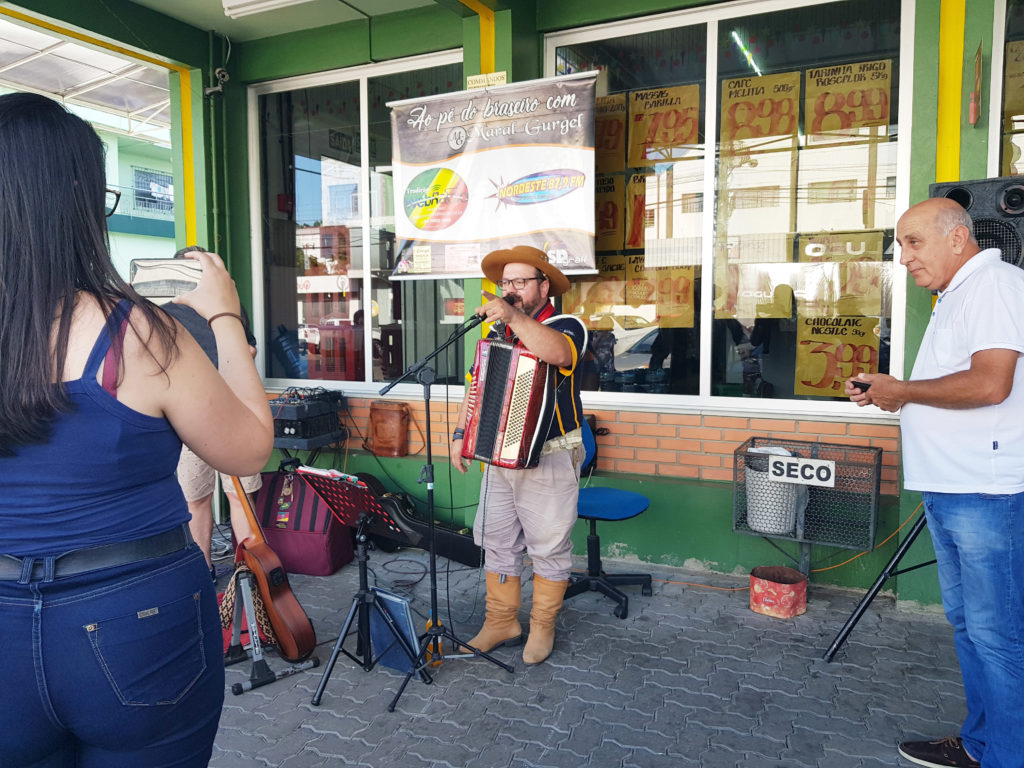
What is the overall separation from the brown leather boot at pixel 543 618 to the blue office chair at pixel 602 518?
0.49 metres

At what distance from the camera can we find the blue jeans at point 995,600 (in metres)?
2.43

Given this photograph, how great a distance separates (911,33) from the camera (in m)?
4.21

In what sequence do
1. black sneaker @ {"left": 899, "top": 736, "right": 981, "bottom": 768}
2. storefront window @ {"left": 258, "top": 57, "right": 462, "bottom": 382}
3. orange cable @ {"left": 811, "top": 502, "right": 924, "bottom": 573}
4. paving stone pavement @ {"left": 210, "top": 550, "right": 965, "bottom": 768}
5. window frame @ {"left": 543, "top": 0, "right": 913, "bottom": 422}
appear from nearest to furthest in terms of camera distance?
1. black sneaker @ {"left": 899, "top": 736, "right": 981, "bottom": 768}
2. paving stone pavement @ {"left": 210, "top": 550, "right": 965, "bottom": 768}
3. orange cable @ {"left": 811, "top": 502, "right": 924, "bottom": 573}
4. window frame @ {"left": 543, "top": 0, "right": 913, "bottom": 422}
5. storefront window @ {"left": 258, "top": 57, "right": 462, "bottom": 382}

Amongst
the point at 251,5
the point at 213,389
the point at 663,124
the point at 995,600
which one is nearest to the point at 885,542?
the point at 995,600

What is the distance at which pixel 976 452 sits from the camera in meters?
2.48

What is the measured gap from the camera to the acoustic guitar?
140 inches

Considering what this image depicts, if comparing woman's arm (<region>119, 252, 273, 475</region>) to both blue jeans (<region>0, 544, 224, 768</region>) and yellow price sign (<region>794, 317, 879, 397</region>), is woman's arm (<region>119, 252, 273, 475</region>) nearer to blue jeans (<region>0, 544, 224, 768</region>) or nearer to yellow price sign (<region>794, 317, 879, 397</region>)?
blue jeans (<region>0, 544, 224, 768</region>)

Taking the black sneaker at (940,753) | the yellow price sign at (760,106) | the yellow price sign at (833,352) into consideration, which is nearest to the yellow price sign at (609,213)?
the yellow price sign at (760,106)

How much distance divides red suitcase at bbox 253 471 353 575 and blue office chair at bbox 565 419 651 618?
5.23ft

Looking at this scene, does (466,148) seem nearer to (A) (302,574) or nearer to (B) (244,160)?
(B) (244,160)

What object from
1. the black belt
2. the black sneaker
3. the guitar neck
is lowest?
the black sneaker

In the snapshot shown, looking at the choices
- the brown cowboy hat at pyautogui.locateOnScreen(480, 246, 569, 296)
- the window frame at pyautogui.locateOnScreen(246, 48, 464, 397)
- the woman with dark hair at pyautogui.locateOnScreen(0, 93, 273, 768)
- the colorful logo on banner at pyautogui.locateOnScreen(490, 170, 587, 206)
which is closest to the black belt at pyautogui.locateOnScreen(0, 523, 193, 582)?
the woman with dark hair at pyautogui.locateOnScreen(0, 93, 273, 768)

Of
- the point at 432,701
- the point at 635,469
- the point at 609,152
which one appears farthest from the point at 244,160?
the point at 432,701

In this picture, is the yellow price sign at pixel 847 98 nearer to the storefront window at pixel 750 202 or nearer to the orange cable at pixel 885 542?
the storefront window at pixel 750 202
